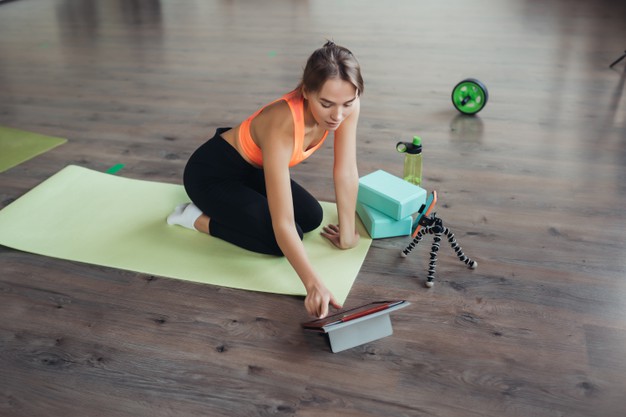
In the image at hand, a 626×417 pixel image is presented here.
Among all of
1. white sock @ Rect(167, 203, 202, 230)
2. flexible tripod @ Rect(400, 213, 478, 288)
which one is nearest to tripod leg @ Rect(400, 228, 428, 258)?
flexible tripod @ Rect(400, 213, 478, 288)

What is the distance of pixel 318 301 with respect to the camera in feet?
4.78

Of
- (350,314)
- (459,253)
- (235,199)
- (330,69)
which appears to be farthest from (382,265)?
(330,69)

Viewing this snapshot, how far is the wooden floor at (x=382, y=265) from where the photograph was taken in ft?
4.42

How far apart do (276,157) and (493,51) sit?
259cm

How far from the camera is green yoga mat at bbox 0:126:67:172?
8.00 ft

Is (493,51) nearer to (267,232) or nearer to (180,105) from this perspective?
(180,105)

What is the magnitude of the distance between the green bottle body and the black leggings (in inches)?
15.0

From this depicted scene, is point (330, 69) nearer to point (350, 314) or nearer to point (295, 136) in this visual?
point (295, 136)

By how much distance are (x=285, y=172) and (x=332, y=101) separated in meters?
0.22

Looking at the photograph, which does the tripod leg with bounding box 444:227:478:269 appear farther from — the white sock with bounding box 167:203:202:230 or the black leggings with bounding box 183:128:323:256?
the white sock with bounding box 167:203:202:230

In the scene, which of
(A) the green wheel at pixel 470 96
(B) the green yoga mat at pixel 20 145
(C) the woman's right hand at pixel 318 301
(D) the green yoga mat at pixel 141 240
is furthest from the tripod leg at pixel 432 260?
(B) the green yoga mat at pixel 20 145

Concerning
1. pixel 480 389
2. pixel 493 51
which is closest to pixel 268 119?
pixel 480 389

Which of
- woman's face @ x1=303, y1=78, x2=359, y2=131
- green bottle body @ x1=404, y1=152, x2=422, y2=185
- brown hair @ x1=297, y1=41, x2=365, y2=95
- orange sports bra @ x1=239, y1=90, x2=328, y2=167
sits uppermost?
brown hair @ x1=297, y1=41, x2=365, y2=95

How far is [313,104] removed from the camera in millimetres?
1466
